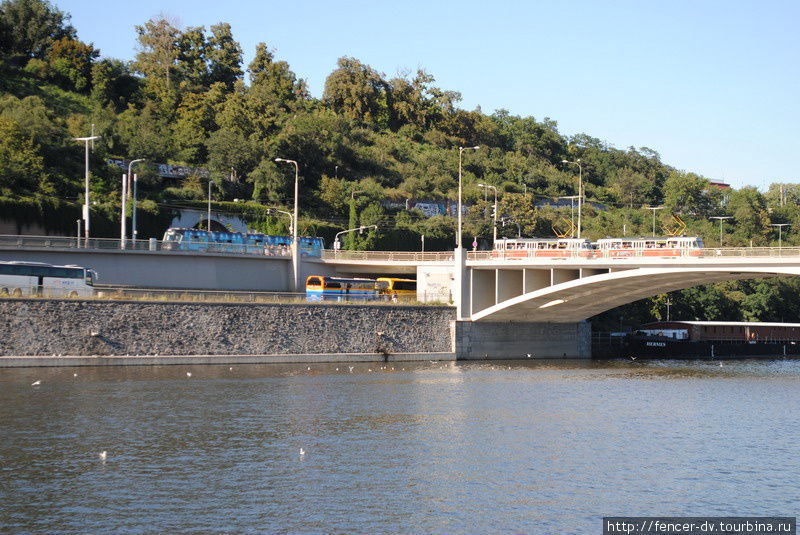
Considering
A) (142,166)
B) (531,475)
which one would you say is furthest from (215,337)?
(142,166)

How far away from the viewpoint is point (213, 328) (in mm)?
59594

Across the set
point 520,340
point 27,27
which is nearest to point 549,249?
point 520,340

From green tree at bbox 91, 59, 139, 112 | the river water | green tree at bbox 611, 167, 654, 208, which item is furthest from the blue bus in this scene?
green tree at bbox 611, 167, 654, 208

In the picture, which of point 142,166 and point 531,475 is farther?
point 142,166

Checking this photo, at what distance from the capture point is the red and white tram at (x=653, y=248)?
60725 millimetres

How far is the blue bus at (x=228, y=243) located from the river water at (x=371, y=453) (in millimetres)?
16155

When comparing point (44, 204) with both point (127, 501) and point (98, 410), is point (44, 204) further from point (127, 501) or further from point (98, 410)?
point (127, 501)

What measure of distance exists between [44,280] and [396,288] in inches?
1079

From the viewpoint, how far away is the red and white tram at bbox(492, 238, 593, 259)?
66.6 meters

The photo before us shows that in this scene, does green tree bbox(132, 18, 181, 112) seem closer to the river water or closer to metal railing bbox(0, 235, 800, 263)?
metal railing bbox(0, 235, 800, 263)

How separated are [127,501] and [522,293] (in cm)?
4883

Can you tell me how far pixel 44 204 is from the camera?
76688 mm

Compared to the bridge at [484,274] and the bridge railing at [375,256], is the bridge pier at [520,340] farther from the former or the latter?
the bridge railing at [375,256]

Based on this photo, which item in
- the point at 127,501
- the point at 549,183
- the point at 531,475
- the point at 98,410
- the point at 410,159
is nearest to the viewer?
the point at 127,501
